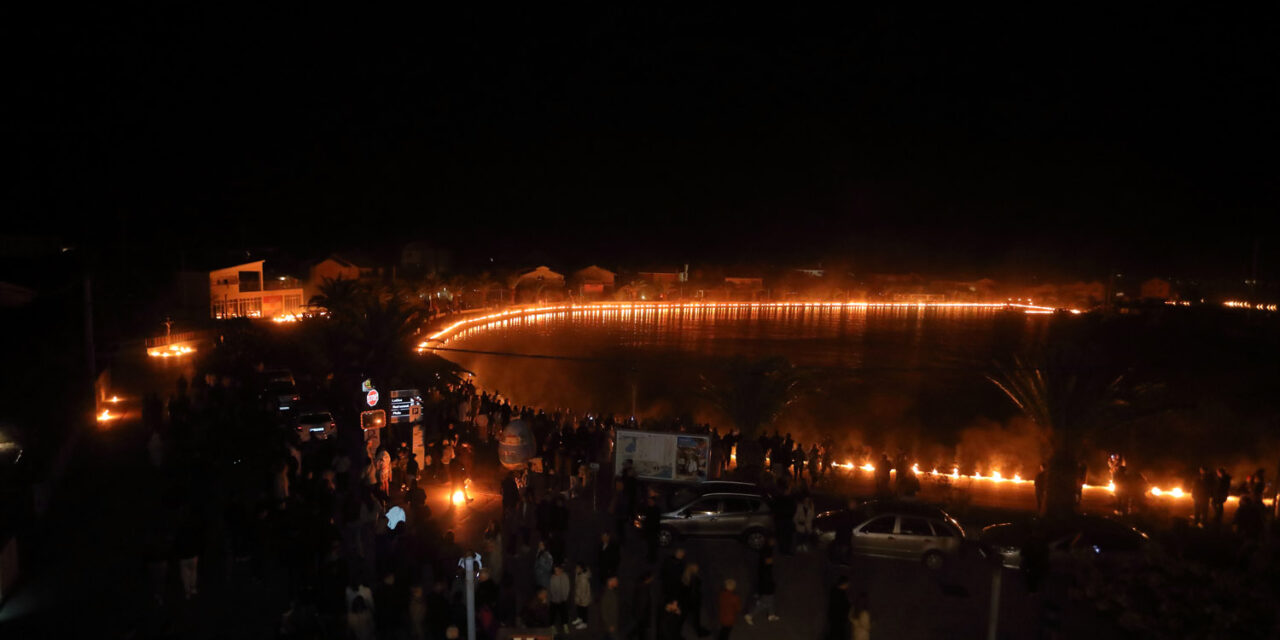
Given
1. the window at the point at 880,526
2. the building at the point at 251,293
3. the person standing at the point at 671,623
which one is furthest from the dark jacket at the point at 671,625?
the building at the point at 251,293

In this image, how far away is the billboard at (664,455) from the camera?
1441 centimetres

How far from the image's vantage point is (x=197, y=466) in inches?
531

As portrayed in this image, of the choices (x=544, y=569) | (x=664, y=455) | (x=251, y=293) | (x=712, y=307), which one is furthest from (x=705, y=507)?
(x=712, y=307)

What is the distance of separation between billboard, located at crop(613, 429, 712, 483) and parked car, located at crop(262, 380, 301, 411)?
420 inches

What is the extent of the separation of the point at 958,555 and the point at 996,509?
523 centimetres

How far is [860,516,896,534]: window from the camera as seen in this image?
1224cm

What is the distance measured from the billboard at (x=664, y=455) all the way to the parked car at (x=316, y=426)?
844cm

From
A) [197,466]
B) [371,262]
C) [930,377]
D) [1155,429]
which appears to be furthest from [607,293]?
[197,466]

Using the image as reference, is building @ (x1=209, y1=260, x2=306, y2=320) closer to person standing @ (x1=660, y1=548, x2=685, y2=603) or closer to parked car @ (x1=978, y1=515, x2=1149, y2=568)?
person standing @ (x1=660, y1=548, x2=685, y2=603)

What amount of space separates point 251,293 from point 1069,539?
55320 millimetres

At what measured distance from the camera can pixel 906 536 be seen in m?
12.1

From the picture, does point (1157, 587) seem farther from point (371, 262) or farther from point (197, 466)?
point (371, 262)

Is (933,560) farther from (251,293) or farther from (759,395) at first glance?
(251,293)

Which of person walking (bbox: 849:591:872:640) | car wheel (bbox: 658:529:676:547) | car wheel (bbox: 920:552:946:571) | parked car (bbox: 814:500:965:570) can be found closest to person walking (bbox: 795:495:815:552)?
parked car (bbox: 814:500:965:570)
